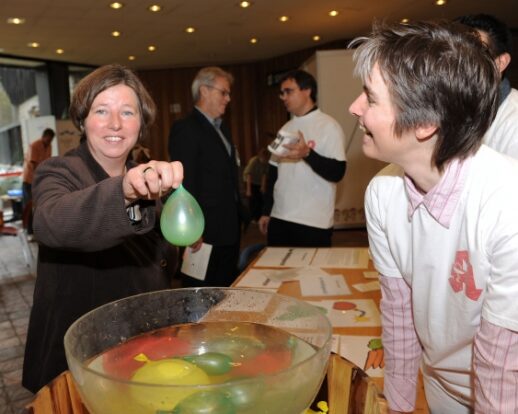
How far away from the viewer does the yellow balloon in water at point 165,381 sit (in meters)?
0.54

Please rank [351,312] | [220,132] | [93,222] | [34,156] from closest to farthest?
[93,222], [351,312], [220,132], [34,156]

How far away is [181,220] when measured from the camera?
0.95m

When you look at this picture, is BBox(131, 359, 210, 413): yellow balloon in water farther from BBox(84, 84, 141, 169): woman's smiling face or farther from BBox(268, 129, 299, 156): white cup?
BBox(268, 129, 299, 156): white cup

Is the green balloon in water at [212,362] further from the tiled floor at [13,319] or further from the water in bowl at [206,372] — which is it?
the tiled floor at [13,319]

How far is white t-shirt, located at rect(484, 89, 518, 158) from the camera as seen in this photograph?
156 centimetres

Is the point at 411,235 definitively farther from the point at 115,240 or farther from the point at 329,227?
the point at 329,227

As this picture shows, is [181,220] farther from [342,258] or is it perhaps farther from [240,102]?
[240,102]

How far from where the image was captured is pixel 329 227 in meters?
3.00

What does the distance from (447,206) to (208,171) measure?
6.39ft

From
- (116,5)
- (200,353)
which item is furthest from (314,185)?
(116,5)

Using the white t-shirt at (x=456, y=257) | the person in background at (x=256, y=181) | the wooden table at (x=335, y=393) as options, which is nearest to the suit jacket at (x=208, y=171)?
the white t-shirt at (x=456, y=257)

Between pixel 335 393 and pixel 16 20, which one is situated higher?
pixel 16 20

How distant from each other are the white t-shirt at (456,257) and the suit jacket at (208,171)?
1708 millimetres

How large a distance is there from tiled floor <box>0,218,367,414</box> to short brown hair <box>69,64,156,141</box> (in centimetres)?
76
